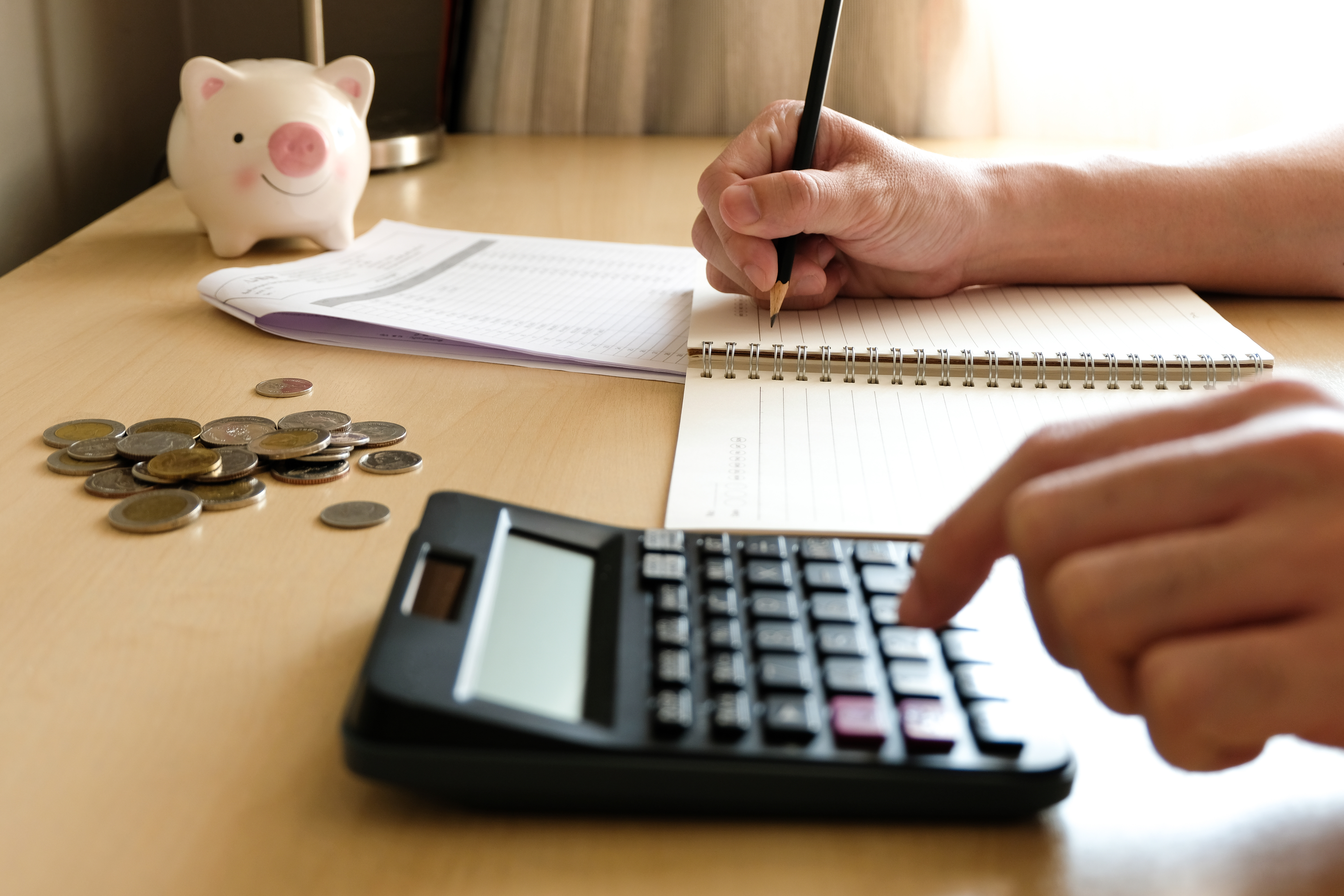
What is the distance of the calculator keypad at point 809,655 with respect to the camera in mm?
323

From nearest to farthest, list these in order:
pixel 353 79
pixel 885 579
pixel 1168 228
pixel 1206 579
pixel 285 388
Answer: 1. pixel 1206 579
2. pixel 885 579
3. pixel 285 388
4. pixel 1168 228
5. pixel 353 79

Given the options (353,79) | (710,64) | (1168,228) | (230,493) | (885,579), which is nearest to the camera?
(885,579)

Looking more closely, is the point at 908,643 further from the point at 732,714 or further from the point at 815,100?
the point at 815,100

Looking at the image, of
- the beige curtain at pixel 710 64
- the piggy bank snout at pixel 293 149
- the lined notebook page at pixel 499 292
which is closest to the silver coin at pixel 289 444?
the lined notebook page at pixel 499 292

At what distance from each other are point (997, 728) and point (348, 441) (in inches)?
14.4

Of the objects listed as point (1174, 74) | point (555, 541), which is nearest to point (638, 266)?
point (555, 541)

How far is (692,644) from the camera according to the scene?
362 mm

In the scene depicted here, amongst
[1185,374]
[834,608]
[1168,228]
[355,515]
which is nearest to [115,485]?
[355,515]

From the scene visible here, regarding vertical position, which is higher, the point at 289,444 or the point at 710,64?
the point at 710,64

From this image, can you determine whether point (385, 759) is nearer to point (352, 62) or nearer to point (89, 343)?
point (89, 343)

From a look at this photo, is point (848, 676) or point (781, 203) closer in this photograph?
point (848, 676)

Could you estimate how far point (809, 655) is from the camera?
360 millimetres

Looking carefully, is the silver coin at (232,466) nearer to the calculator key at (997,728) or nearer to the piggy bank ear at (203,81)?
the calculator key at (997,728)

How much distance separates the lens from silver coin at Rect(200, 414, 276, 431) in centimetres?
59
